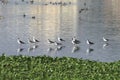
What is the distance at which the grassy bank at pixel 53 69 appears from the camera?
414 inches

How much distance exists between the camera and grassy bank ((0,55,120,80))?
10.5 meters

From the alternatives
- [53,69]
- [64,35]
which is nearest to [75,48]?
[64,35]

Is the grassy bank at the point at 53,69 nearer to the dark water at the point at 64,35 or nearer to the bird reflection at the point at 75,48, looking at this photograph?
the dark water at the point at 64,35

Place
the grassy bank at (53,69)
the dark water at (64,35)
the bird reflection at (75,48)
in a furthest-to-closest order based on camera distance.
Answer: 1. the bird reflection at (75,48)
2. the dark water at (64,35)
3. the grassy bank at (53,69)

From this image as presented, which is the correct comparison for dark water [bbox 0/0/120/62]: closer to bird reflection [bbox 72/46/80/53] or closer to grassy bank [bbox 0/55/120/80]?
bird reflection [bbox 72/46/80/53]

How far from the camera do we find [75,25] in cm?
3638

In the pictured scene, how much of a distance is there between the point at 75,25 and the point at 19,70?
25214 millimetres

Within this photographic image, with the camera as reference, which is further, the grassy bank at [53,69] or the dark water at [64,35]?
the dark water at [64,35]

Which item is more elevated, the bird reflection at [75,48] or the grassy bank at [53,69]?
the grassy bank at [53,69]

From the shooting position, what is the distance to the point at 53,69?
11500 mm

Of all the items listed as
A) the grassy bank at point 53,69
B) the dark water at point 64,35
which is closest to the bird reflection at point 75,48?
the dark water at point 64,35

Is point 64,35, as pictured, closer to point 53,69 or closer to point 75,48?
point 75,48

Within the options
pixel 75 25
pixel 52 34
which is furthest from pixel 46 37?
pixel 75 25

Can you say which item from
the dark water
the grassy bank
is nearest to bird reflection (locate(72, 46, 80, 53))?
the dark water
